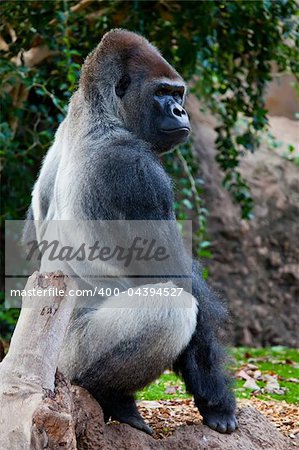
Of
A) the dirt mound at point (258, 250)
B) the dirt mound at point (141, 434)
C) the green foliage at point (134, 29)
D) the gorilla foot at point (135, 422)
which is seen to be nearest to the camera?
the dirt mound at point (141, 434)

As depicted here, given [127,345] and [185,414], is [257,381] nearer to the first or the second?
[185,414]

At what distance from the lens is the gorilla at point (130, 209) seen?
12.0 feet

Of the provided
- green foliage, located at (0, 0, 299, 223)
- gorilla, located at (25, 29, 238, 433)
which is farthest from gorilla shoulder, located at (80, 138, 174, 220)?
green foliage, located at (0, 0, 299, 223)

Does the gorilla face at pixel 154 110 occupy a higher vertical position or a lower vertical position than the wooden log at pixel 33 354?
higher

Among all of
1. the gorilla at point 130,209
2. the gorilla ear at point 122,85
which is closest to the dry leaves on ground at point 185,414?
the gorilla at point 130,209

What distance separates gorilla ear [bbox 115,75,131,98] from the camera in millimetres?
4309

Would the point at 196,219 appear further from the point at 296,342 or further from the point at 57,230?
the point at 57,230

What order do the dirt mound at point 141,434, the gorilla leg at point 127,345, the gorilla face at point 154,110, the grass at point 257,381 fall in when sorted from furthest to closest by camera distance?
the grass at point 257,381 → the gorilla face at point 154,110 → the gorilla leg at point 127,345 → the dirt mound at point 141,434

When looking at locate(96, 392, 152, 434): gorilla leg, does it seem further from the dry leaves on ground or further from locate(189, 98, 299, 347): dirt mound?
locate(189, 98, 299, 347): dirt mound

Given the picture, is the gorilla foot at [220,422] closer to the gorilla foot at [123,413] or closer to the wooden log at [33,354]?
the gorilla foot at [123,413]

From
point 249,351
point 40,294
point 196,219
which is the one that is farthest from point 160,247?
point 196,219

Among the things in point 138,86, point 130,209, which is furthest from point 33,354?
point 138,86

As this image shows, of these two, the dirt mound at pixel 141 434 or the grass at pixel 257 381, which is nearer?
the dirt mound at pixel 141 434

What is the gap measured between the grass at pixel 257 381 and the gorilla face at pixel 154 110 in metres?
1.25
